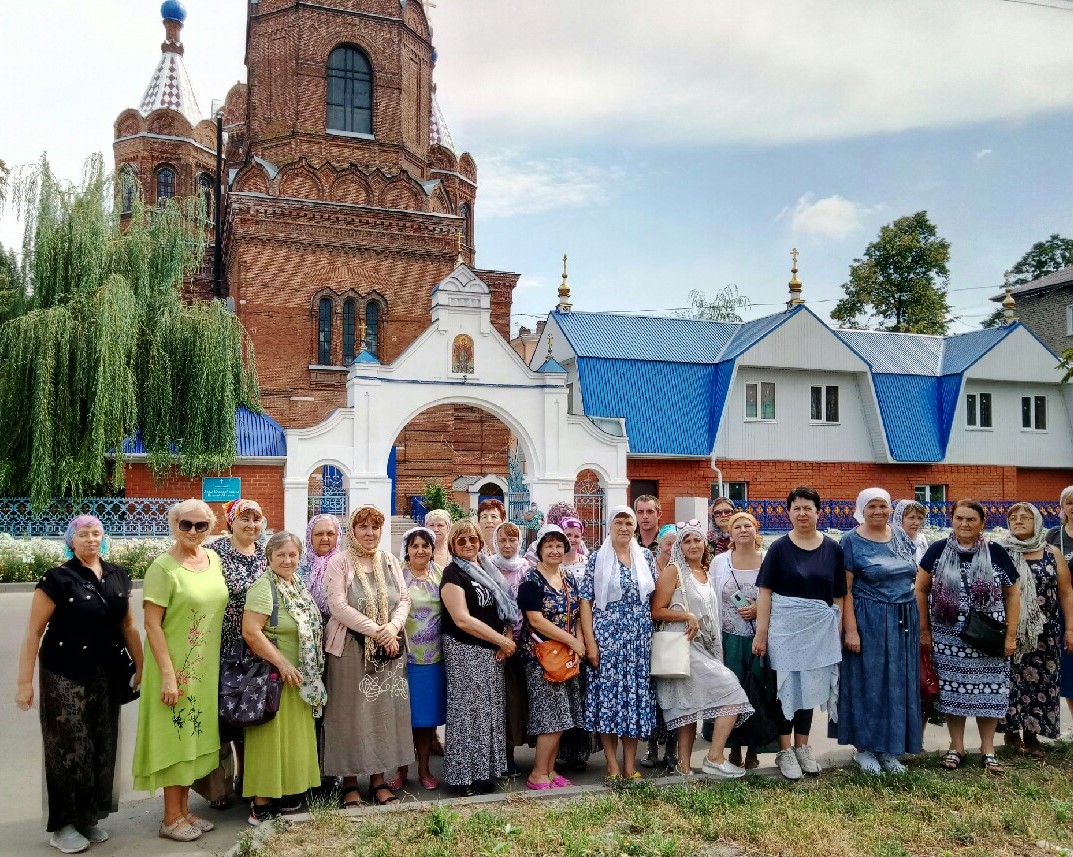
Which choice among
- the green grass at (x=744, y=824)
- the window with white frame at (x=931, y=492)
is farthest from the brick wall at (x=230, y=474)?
the window with white frame at (x=931, y=492)

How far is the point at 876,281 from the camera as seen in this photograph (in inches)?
1298

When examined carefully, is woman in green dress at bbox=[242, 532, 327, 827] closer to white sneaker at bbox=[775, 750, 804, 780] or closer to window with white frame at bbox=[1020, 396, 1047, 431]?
white sneaker at bbox=[775, 750, 804, 780]

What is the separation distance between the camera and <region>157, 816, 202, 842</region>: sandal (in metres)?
4.46

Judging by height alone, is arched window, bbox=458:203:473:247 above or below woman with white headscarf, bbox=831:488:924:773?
above

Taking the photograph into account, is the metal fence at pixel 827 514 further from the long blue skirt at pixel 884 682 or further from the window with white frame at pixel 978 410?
the long blue skirt at pixel 884 682

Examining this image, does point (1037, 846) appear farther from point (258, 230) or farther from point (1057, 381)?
point (1057, 381)

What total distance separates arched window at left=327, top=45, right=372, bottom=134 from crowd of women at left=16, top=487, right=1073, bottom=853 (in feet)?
69.8

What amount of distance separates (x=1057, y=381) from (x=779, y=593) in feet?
77.1

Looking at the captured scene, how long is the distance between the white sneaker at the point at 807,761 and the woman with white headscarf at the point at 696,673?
1.39 feet

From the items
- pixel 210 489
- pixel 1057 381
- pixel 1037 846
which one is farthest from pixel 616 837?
pixel 1057 381

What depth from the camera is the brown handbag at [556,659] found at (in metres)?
5.20

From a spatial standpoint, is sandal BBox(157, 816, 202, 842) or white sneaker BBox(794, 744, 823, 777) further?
white sneaker BBox(794, 744, 823, 777)

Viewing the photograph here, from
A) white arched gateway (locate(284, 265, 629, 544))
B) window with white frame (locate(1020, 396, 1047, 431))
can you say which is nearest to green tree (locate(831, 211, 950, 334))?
window with white frame (locate(1020, 396, 1047, 431))

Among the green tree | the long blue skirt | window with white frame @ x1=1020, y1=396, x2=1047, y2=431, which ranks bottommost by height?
the long blue skirt
